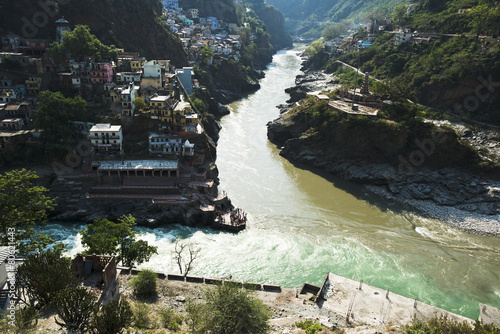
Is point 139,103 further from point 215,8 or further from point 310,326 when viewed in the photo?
point 215,8

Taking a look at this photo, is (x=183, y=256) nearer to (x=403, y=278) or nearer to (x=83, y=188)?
(x=83, y=188)

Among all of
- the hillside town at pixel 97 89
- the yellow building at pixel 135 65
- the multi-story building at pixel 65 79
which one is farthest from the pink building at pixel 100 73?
the yellow building at pixel 135 65

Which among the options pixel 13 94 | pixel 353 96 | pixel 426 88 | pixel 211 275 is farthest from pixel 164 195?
pixel 426 88

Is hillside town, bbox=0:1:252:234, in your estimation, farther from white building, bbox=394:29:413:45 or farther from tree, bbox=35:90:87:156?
white building, bbox=394:29:413:45

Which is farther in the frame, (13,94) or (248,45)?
(248,45)

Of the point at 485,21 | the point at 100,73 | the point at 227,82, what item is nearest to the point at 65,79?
the point at 100,73

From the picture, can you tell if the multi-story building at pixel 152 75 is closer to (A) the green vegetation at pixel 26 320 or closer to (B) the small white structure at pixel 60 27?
(B) the small white structure at pixel 60 27
